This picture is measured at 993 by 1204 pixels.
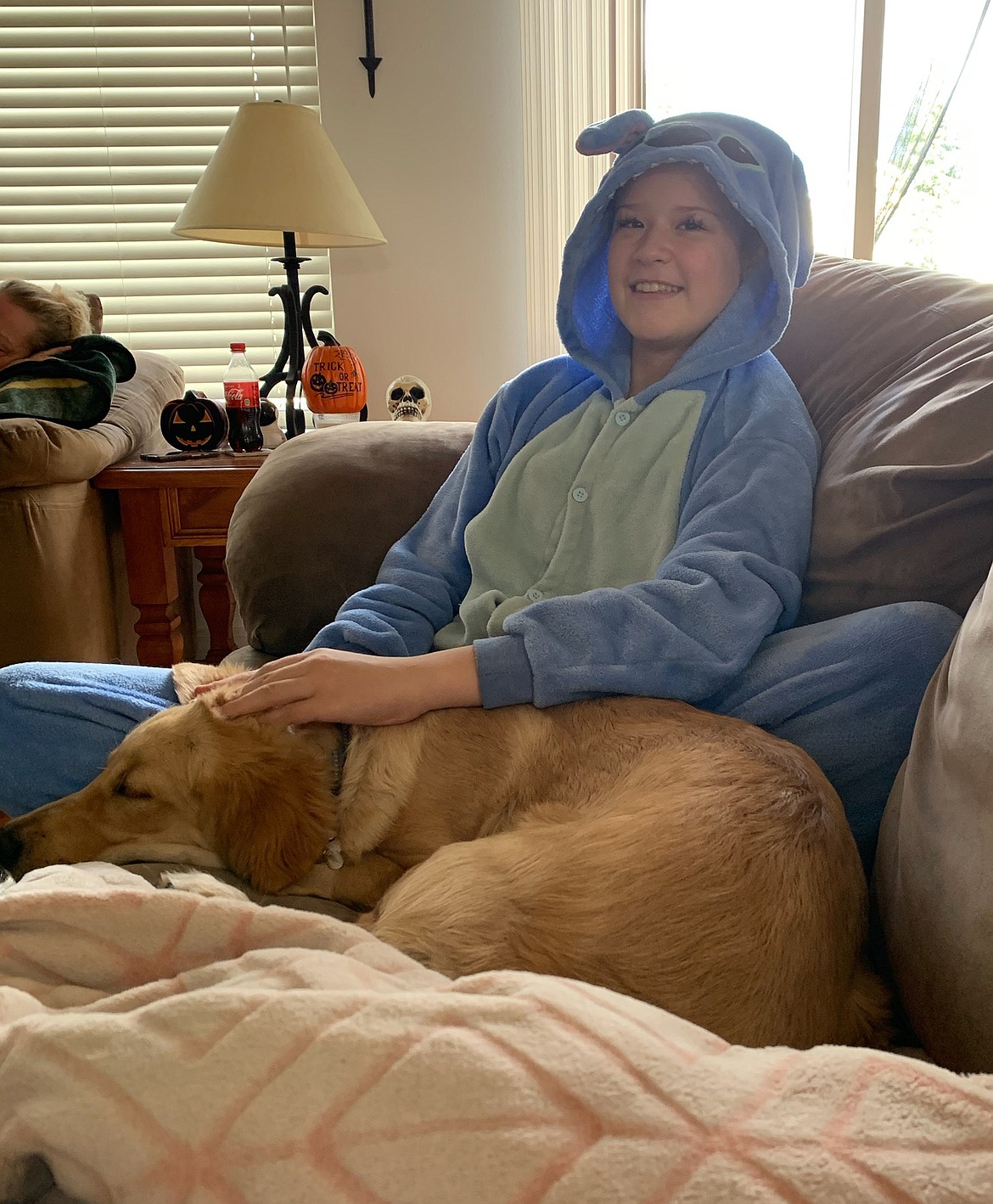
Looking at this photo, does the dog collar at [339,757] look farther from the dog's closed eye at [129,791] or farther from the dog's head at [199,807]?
the dog's closed eye at [129,791]

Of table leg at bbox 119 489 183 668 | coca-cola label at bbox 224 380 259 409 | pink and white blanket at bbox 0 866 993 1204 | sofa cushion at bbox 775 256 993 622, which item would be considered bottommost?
table leg at bbox 119 489 183 668

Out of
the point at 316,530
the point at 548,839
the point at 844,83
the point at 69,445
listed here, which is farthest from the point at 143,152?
the point at 548,839

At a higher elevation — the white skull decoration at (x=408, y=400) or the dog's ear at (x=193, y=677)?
the white skull decoration at (x=408, y=400)

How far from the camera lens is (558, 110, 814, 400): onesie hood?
1.37 meters

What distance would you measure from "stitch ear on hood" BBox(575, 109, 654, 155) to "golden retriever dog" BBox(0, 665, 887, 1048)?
2.88ft

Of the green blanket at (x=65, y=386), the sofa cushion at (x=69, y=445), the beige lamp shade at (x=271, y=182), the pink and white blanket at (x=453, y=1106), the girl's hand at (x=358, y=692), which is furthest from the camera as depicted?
the beige lamp shade at (x=271, y=182)

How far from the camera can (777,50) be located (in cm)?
314

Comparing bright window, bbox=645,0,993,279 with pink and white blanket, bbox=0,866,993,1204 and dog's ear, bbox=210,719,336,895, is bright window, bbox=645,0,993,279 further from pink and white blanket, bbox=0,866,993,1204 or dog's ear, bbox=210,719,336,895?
pink and white blanket, bbox=0,866,993,1204

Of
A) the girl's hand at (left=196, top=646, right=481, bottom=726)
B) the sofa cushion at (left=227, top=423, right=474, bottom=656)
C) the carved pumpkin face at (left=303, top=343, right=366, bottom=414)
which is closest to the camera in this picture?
the girl's hand at (left=196, top=646, right=481, bottom=726)

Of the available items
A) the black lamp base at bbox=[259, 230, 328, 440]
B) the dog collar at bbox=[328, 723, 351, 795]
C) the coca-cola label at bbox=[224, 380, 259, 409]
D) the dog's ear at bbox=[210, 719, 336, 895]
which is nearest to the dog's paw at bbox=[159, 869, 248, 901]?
the dog's ear at bbox=[210, 719, 336, 895]

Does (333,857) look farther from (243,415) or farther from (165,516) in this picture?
(243,415)

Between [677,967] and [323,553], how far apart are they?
1.00m

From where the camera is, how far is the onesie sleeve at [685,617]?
1.15 meters

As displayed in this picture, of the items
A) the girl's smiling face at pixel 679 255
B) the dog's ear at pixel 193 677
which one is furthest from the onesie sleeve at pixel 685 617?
the dog's ear at pixel 193 677
